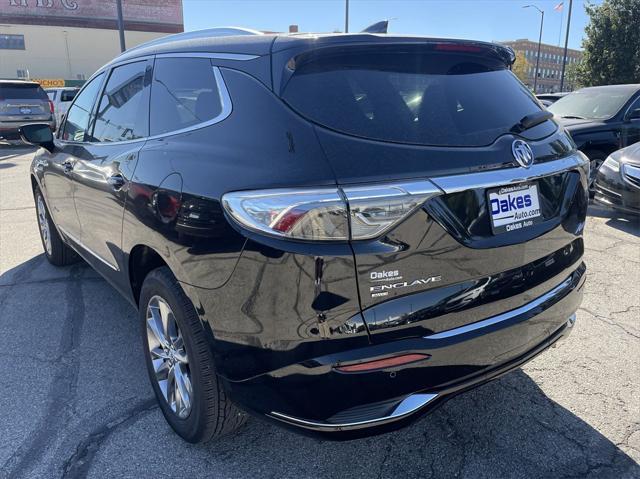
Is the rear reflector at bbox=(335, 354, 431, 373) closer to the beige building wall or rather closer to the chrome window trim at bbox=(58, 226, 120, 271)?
the chrome window trim at bbox=(58, 226, 120, 271)

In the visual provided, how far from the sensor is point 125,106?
127 inches

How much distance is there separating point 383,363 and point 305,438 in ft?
3.32

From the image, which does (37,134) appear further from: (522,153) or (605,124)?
(605,124)

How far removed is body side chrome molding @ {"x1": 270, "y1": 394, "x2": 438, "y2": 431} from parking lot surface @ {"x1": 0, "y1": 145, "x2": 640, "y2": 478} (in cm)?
9

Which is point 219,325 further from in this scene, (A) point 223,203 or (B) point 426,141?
→ (B) point 426,141

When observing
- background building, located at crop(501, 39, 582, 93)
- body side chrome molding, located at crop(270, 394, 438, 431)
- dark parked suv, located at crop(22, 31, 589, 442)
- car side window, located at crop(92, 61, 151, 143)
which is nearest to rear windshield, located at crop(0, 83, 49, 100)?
car side window, located at crop(92, 61, 151, 143)

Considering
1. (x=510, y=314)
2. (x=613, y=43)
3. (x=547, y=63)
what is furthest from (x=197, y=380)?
(x=547, y=63)

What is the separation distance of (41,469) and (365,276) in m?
1.81

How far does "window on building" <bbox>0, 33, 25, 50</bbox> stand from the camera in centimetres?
4944

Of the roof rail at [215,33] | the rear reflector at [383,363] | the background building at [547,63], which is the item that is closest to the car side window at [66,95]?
the roof rail at [215,33]

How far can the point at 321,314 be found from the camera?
1829 mm

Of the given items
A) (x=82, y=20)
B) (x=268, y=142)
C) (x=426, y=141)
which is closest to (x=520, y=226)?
(x=426, y=141)

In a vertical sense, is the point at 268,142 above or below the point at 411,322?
above

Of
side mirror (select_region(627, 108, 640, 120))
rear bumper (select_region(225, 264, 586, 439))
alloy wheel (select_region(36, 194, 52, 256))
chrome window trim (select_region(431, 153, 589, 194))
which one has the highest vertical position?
chrome window trim (select_region(431, 153, 589, 194))
